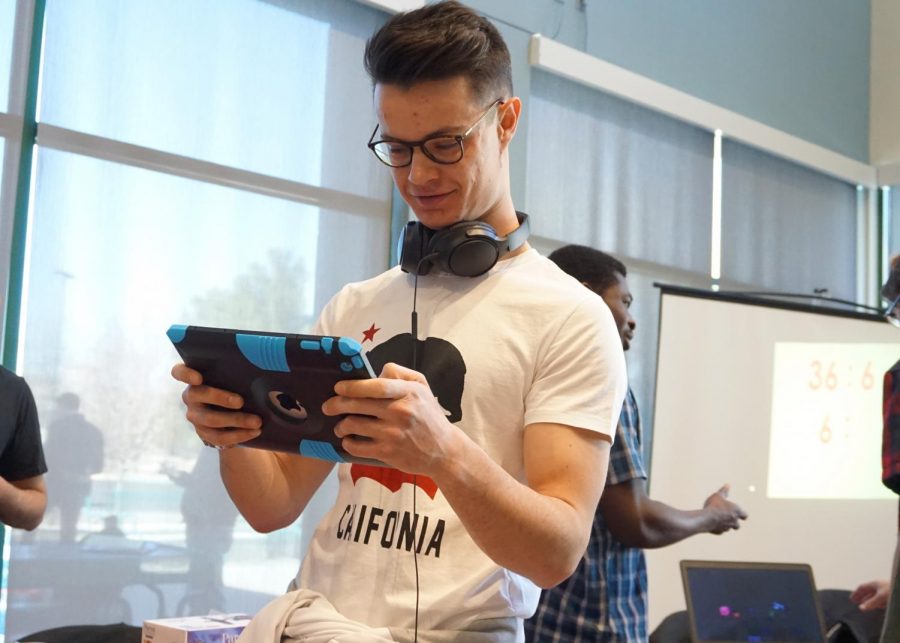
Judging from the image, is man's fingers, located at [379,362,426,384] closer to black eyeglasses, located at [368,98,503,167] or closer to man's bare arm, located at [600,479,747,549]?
black eyeglasses, located at [368,98,503,167]

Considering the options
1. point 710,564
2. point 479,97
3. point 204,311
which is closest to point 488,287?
point 479,97

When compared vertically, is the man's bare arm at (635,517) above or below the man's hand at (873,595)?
above

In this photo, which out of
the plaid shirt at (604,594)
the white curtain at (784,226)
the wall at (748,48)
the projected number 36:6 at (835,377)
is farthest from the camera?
the white curtain at (784,226)

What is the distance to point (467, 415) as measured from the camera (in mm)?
1317

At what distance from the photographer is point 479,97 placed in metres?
1.40

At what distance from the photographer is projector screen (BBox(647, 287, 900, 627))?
15.0ft

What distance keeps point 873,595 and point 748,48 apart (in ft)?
14.1

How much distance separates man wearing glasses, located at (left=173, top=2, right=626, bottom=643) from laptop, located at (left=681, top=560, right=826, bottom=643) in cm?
184

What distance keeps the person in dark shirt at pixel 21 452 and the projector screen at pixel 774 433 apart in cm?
263

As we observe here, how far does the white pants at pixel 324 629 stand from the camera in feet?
4.00

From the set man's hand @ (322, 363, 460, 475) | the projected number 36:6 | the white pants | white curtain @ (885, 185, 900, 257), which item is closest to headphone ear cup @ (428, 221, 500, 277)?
man's hand @ (322, 363, 460, 475)

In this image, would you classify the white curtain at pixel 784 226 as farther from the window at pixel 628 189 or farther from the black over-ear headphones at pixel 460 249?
the black over-ear headphones at pixel 460 249

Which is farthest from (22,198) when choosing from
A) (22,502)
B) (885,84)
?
(885,84)

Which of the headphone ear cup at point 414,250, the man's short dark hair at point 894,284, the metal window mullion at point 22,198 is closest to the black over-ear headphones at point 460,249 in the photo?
the headphone ear cup at point 414,250
